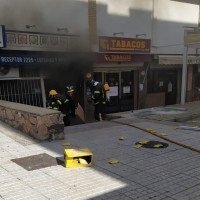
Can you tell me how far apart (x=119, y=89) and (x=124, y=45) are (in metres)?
2.02

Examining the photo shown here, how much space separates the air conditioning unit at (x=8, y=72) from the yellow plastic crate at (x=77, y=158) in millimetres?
5273

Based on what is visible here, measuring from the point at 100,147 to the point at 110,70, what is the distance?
659 centimetres

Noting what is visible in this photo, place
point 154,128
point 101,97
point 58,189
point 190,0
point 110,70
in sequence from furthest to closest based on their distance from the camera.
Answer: point 190,0 < point 110,70 < point 101,97 < point 154,128 < point 58,189

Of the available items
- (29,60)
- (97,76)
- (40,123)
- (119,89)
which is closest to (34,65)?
(29,60)

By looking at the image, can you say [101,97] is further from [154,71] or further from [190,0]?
[190,0]

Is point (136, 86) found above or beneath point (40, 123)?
above

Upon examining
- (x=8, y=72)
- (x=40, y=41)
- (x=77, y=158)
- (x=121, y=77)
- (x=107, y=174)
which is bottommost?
(x=107, y=174)

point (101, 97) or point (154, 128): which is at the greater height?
point (101, 97)

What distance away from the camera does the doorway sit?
11653 mm

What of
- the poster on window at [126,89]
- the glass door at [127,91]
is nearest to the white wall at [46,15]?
the glass door at [127,91]

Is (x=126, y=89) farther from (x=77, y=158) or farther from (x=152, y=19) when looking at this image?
(x=77, y=158)

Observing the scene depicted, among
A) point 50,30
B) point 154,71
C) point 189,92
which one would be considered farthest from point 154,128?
point 189,92

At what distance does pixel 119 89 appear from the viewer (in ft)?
39.9

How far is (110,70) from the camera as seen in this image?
1162 centimetres
